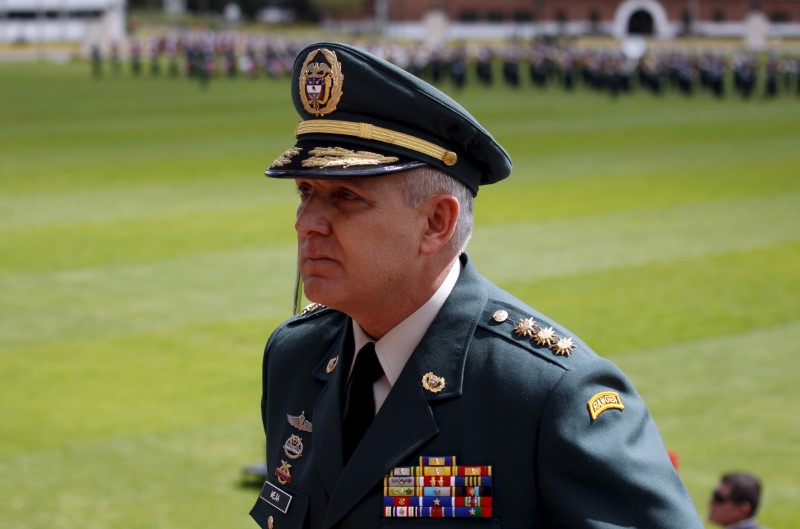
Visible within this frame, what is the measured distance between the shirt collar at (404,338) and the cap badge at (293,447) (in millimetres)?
228

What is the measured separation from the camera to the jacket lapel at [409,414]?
233 centimetres

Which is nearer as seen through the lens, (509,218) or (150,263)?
(150,263)

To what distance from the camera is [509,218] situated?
Result: 607 inches

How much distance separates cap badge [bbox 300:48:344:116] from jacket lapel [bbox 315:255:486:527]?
1.35 ft

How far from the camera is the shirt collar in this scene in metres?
2.42

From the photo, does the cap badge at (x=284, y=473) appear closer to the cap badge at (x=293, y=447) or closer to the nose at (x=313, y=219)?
the cap badge at (x=293, y=447)

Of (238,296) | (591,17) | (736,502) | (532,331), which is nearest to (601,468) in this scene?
(532,331)

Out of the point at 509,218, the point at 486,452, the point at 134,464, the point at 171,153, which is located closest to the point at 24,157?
the point at 171,153

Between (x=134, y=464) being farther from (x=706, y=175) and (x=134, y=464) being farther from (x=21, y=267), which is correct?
(x=706, y=175)

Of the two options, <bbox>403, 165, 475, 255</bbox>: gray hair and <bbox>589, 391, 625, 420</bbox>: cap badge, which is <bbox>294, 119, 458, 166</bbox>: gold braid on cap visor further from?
<bbox>589, 391, 625, 420</bbox>: cap badge

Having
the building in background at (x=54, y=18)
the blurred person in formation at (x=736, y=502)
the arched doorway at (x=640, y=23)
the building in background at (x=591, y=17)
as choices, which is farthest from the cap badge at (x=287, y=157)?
the arched doorway at (x=640, y=23)

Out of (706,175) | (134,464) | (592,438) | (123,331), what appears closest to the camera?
(592,438)

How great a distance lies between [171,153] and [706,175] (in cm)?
810

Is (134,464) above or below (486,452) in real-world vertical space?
below
